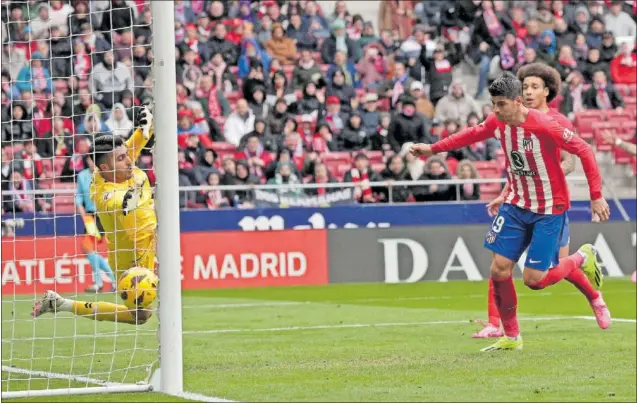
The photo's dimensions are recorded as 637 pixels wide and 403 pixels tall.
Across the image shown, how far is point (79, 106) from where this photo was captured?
20859mm

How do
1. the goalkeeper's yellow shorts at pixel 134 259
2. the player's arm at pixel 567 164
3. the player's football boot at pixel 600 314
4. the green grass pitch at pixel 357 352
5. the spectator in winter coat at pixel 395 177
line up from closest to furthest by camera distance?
the green grass pitch at pixel 357 352, the goalkeeper's yellow shorts at pixel 134 259, the player's arm at pixel 567 164, the player's football boot at pixel 600 314, the spectator in winter coat at pixel 395 177

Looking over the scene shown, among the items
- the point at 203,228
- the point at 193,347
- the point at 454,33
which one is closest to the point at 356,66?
the point at 454,33

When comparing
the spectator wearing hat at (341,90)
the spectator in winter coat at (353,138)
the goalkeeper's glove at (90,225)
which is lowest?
the goalkeeper's glove at (90,225)

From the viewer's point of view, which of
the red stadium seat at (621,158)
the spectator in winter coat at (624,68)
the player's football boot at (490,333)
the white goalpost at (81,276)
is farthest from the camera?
the spectator in winter coat at (624,68)

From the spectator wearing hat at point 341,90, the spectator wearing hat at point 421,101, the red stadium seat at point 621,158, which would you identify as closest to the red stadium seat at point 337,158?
the spectator wearing hat at point 341,90

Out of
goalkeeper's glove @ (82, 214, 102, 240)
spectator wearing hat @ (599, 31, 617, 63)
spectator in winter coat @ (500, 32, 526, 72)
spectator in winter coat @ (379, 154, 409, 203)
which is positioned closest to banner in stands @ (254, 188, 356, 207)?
spectator in winter coat @ (379, 154, 409, 203)

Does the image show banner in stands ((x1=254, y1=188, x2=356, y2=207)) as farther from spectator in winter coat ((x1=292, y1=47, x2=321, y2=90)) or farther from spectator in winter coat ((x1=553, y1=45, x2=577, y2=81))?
spectator in winter coat ((x1=553, y1=45, x2=577, y2=81))

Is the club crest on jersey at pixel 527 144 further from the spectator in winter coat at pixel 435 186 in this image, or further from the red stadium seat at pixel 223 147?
the red stadium seat at pixel 223 147

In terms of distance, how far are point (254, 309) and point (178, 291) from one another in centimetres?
731

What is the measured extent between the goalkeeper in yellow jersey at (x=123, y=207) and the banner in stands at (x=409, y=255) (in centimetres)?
929

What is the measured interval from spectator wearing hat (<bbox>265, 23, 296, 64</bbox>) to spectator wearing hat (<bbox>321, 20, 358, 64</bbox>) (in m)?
0.61

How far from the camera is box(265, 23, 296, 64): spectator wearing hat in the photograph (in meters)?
24.3

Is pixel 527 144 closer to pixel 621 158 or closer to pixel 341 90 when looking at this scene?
pixel 341 90

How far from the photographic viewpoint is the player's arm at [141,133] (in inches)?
393
